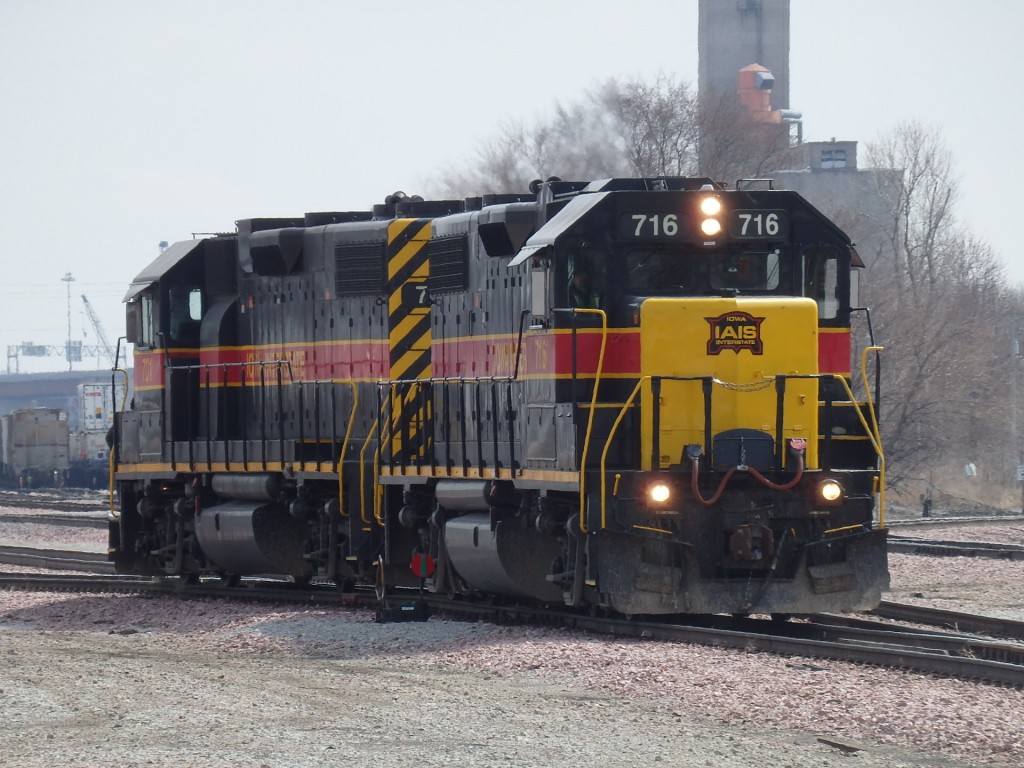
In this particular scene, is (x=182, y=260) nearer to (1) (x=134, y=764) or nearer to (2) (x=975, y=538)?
(1) (x=134, y=764)

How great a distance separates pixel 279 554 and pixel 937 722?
9.23 metres

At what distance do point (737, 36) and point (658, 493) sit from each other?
3058 inches

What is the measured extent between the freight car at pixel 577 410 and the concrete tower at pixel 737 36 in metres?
72.3

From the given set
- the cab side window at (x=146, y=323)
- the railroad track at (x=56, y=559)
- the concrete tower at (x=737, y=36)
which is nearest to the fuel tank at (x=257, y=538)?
the cab side window at (x=146, y=323)

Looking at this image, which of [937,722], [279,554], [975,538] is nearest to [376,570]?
[279,554]

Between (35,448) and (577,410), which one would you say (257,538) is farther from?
(35,448)

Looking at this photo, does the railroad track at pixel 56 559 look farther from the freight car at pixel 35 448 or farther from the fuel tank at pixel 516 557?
the freight car at pixel 35 448

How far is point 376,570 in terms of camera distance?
1519cm

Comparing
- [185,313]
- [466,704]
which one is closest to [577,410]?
[466,704]

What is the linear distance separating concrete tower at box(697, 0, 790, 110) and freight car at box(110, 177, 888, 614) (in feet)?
237

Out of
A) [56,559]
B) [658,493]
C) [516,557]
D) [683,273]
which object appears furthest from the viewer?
[56,559]

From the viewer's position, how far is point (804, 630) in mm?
12023

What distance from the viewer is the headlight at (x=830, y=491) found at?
1197 centimetres

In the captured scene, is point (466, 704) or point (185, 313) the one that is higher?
point (185, 313)
